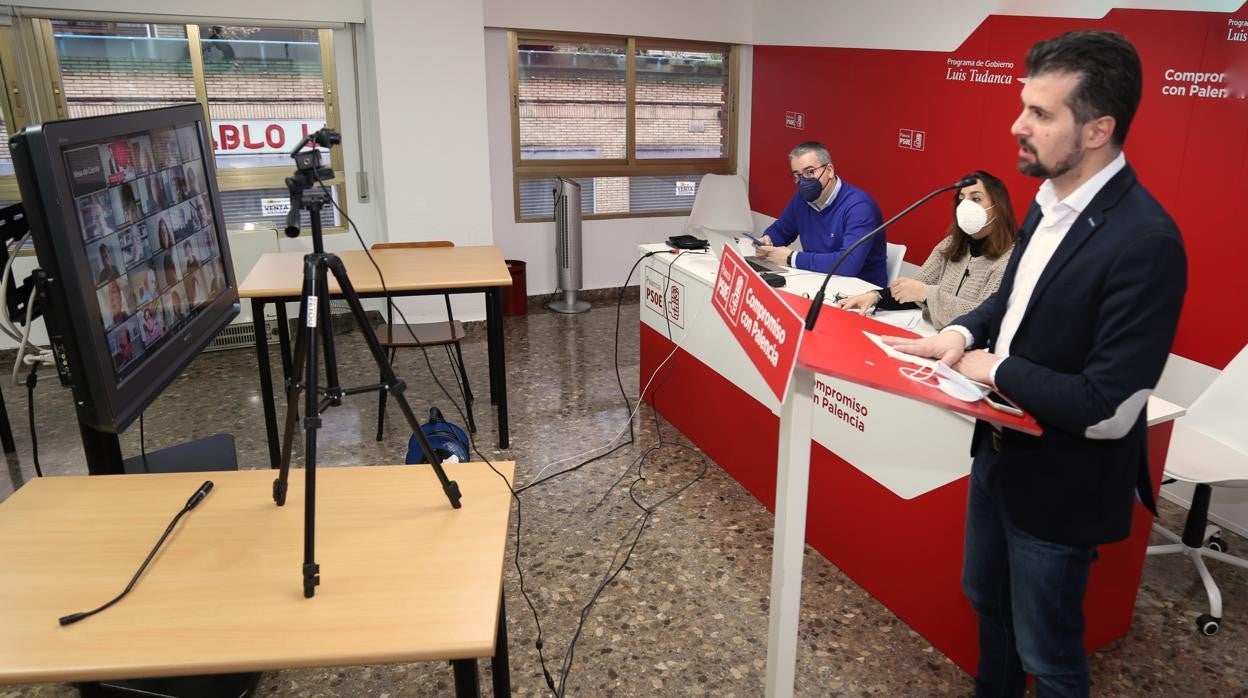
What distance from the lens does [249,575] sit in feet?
4.57

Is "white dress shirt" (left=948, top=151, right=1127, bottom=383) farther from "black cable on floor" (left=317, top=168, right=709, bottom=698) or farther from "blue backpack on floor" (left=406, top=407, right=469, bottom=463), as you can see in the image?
"blue backpack on floor" (left=406, top=407, right=469, bottom=463)

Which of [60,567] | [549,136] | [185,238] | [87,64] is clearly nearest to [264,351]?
[185,238]

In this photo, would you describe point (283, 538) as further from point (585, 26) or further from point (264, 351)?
point (585, 26)

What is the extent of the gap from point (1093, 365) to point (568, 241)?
195 inches

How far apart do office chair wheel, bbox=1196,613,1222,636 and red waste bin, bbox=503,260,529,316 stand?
4.47m

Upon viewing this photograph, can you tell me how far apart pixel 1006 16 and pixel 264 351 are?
13.0ft

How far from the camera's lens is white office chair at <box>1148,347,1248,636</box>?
256 centimetres

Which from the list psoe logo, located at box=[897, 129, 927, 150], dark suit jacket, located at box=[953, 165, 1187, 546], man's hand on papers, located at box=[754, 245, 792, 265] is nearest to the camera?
dark suit jacket, located at box=[953, 165, 1187, 546]

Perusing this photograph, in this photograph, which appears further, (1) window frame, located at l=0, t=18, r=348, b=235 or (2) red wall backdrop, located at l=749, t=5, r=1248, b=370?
(1) window frame, located at l=0, t=18, r=348, b=235

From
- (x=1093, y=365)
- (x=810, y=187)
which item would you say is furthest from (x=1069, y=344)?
(x=810, y=187)

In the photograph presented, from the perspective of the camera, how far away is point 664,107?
650 centimetres

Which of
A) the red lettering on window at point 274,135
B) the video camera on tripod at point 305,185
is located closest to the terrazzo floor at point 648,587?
the video camera on tripod at point 305,185

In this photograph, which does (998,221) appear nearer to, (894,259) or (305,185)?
(894,259)

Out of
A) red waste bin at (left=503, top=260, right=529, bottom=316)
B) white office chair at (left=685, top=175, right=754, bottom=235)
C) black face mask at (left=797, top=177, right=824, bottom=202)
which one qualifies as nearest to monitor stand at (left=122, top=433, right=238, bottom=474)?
black face mask at (left=797, top=177, right=824, bottom=202)
